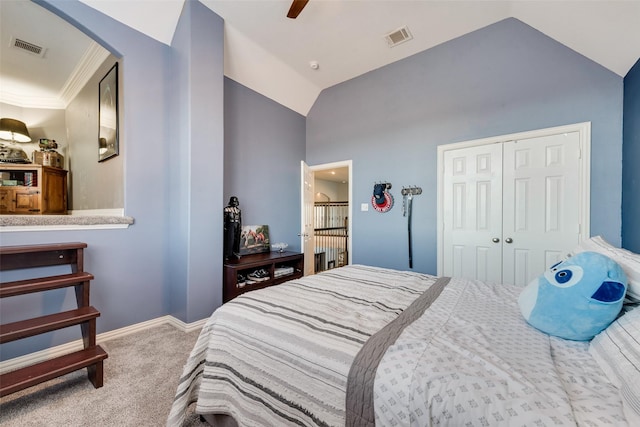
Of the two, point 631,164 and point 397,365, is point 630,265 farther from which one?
point 631,164

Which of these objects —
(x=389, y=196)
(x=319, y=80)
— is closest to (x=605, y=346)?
(x=389, y=196)

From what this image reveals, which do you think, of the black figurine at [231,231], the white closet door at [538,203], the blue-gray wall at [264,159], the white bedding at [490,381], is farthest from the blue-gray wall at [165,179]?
the white closet door at [538,203]

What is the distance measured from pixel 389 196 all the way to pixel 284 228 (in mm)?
1726

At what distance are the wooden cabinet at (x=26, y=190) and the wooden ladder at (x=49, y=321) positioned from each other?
1863 mm

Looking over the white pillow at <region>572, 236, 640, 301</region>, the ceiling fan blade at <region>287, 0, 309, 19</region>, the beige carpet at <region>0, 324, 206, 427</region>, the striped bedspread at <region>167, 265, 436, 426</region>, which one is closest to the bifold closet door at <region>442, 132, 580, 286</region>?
the white pillow at <region>572, 236, 640, 301</region>

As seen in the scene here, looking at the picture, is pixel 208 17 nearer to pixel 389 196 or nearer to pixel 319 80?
pixel 319 80

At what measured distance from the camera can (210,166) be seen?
258 cm

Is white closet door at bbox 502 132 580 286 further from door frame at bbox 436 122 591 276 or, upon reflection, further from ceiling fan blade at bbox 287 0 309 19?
ceiling fan blade at bbox 287 0 309 19

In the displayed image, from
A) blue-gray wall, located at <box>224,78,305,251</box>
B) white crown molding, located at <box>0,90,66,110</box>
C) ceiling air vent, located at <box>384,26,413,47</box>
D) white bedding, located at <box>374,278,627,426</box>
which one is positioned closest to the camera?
white bedding, located at <box>374,278,627,426</box>

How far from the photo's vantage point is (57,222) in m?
1.96

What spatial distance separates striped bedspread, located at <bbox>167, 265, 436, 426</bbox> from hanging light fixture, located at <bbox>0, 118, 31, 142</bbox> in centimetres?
468

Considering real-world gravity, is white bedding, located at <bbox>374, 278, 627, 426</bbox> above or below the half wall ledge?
below

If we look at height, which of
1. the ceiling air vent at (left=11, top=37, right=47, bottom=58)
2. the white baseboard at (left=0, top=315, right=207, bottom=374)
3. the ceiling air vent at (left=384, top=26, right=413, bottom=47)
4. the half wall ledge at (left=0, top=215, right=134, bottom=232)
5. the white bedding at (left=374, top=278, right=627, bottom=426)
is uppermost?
the ceiling air vent at (left=384, top=26, right=413, bottom=47)

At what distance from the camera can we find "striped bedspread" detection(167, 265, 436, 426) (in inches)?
35.5
